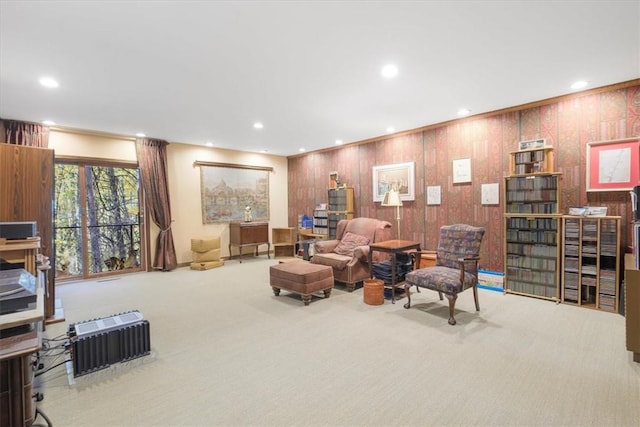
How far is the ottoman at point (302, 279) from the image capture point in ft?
12.8

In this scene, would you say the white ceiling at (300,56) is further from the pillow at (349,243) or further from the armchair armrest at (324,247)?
the armchair armrest at (324,247)

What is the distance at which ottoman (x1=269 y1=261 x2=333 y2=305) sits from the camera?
3.91 meters

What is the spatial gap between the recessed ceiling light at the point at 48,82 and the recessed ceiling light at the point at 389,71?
3578 millimetres

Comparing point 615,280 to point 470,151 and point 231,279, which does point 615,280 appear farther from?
point 231,279

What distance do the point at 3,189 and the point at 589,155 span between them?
664 cm

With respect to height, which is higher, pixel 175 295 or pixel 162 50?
pixel 162 50

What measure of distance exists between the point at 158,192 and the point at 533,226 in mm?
6469

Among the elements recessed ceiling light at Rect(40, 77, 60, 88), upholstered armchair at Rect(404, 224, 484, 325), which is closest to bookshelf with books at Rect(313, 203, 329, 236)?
upholstered armchair at Rect(404, 224, 484, 325)

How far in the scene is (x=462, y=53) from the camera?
2834 mm

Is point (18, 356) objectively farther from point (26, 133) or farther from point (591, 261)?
point (26, 133)

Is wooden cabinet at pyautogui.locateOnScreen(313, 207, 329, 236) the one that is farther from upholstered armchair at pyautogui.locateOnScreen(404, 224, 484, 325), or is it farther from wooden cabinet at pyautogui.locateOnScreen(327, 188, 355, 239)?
upholstered armchair at pyautogui.locateOnScreen(404, 224, 484, 325)

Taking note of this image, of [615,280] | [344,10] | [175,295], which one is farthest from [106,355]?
[615,280]

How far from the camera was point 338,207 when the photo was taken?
22.3 feet

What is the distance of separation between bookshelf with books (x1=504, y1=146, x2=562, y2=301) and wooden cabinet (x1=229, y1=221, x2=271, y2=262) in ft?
16.6
